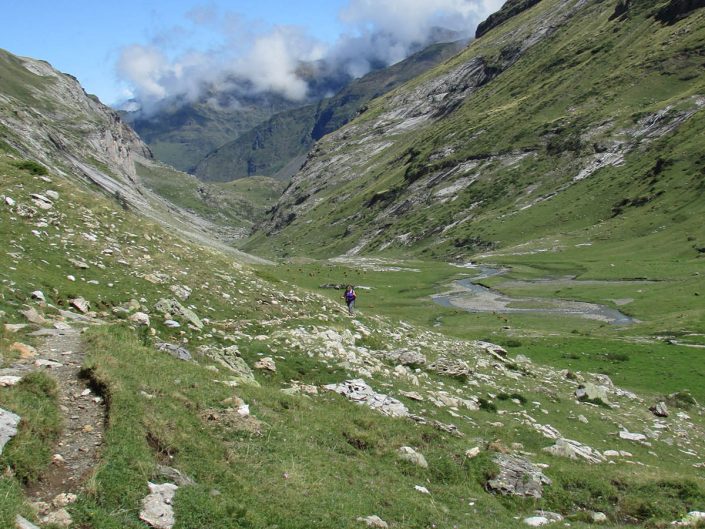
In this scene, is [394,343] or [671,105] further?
[671,105]

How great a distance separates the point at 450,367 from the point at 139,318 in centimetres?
1671

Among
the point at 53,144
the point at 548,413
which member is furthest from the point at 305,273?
the point at 53,144

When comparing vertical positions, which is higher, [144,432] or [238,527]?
[144,432]

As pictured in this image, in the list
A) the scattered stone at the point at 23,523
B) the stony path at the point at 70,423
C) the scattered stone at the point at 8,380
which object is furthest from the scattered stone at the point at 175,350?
the scattered stone at the point at 23,523

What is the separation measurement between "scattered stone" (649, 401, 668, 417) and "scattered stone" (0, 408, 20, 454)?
31.8m

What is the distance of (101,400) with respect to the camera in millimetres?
13672

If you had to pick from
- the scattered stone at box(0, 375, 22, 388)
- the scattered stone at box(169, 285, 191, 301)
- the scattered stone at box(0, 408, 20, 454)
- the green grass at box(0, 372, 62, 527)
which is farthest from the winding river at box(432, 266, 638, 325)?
the scattered stone at box(0, 408, 20, 454)

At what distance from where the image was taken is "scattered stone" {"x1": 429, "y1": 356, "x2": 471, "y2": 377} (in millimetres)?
28938

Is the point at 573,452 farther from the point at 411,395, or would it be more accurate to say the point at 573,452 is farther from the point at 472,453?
the point at 411,395

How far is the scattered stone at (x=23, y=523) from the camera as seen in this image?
346 inches

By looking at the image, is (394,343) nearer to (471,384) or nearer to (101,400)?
(471,384)

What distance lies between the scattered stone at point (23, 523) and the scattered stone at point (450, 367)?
22397mm

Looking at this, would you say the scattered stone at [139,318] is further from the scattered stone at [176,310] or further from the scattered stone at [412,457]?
the scattered stone at [412,457]

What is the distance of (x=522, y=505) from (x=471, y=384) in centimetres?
1205
